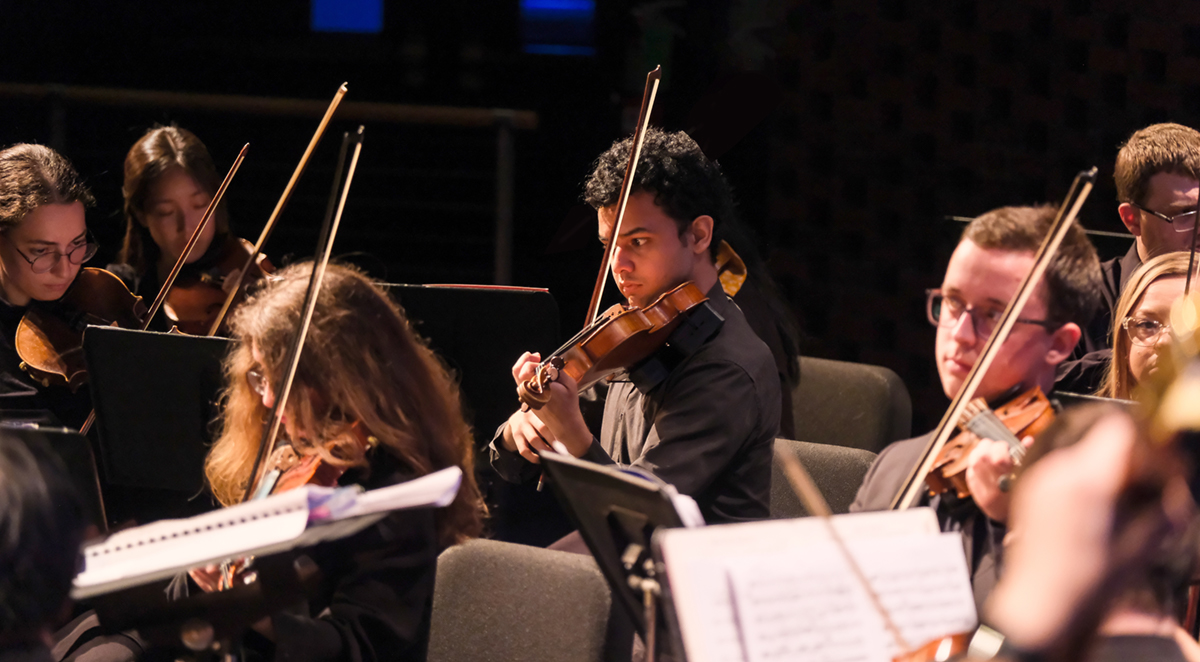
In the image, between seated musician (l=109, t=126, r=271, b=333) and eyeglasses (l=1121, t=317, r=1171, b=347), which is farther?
seated musician (l=109, t=126, r=271, b=333)

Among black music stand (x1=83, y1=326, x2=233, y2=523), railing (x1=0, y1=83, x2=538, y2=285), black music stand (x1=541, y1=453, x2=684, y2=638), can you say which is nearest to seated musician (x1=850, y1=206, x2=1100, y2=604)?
black music stand (x1=541, y1=453, x2=684, y2=638)

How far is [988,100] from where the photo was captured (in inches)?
150

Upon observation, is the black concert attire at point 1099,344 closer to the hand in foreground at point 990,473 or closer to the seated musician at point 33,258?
the hand in foreground at point 990,473

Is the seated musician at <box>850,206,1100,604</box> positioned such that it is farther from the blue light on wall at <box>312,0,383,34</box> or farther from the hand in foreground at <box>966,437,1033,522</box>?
the blue light on wall at <box>312,0,383,34</box>

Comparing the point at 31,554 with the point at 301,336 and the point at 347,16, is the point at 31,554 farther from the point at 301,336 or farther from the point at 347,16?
the point at 347,16

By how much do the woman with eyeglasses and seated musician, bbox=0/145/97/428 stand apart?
195 cm

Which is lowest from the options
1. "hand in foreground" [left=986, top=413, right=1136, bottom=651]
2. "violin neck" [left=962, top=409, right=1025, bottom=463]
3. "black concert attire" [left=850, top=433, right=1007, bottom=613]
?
"black concert attire" [left=850, top=433, right=1007, bottom=613]

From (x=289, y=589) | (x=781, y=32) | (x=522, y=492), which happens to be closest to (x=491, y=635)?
(x=289, y=589)

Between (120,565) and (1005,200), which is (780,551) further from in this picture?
(1005,200)

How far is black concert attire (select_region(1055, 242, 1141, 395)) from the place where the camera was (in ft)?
8.17

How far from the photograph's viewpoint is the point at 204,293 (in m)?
2.77

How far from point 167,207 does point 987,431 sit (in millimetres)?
2186

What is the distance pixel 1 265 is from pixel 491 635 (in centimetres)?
138

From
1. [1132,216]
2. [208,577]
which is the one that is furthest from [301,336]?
[1132,216]
